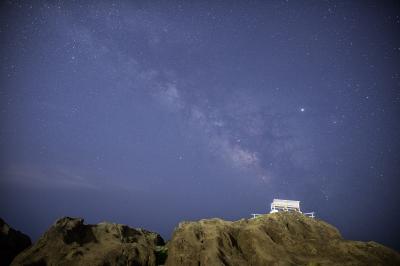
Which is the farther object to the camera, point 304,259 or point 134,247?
point 134,247

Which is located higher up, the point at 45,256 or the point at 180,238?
the point at 180,238

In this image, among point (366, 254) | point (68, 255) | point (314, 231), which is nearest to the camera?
point (366, 254)

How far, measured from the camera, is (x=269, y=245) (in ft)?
79.0

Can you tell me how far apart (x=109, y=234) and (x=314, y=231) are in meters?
21.5

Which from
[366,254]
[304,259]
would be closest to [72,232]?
[304,259]

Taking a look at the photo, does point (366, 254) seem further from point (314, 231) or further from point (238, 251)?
point (238, 251)

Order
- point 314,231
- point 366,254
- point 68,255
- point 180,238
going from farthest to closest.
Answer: point 314,231 < point 180,238 < point 68,255 < point 366,254

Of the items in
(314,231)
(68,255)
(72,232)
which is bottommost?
(68,255)

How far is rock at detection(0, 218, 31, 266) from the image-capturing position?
26.4 meters

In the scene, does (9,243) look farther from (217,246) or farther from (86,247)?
(217,246)

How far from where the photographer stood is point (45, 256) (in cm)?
2344

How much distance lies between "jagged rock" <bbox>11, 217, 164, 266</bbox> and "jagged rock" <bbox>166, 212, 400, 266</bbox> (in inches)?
146

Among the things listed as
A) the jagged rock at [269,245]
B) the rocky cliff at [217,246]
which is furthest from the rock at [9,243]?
the jagged rock at [269,245]

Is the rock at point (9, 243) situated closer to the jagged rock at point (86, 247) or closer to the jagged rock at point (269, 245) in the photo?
the jagged rock at point (86, 247)
